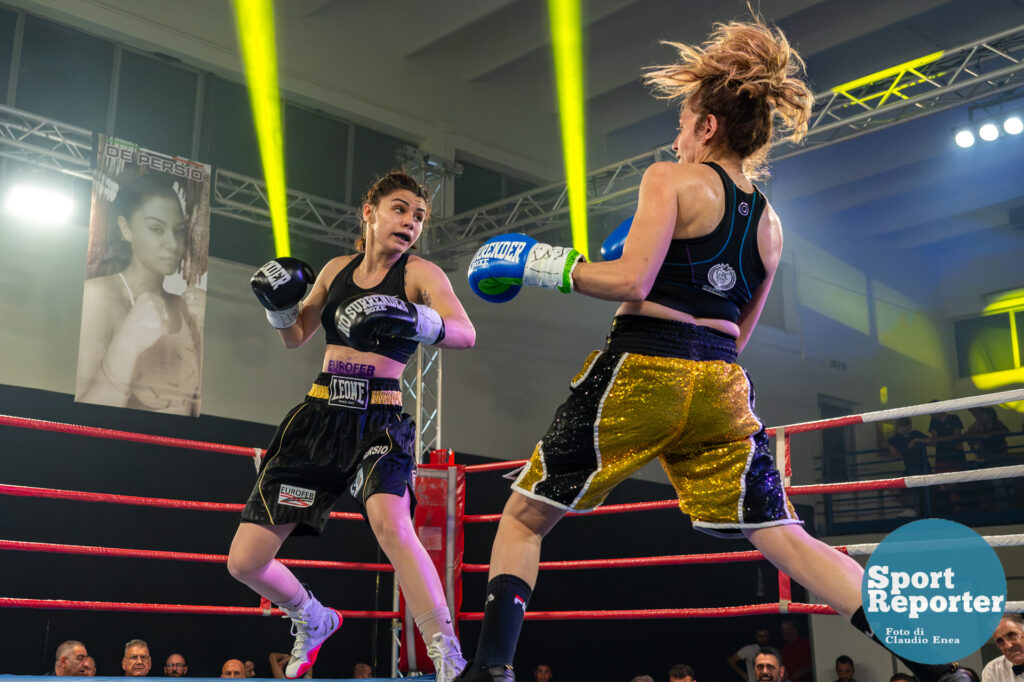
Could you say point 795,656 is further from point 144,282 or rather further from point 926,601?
point 926,601

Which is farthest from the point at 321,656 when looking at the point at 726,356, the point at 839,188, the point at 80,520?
the point at 839,188

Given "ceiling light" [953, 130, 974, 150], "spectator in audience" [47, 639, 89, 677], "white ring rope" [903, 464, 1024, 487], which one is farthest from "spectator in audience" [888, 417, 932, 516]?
"spectator in audience" [47, 639, 89, 677]

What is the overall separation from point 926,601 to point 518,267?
3.62 ft

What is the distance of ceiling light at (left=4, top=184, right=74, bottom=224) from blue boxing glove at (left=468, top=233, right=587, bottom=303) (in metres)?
5.34

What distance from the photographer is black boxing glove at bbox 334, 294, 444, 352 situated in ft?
6.75

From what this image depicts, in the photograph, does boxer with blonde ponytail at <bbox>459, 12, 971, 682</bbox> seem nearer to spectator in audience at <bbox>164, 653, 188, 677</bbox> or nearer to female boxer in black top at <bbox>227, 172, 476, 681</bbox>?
female boxer in black top at <bbox>227, 172, 476, 681</bbox>

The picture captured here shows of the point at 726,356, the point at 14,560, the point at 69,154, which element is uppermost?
the point at 69,154

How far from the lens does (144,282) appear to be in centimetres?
582

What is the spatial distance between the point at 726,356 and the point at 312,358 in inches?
240

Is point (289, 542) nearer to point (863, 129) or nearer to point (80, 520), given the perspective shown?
point (80, 520)

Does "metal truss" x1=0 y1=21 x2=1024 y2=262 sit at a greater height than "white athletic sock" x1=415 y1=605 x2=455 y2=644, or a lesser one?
greater

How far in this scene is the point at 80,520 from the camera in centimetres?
585

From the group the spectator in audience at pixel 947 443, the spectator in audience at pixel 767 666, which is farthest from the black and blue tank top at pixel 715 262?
the spectator in audience at pixel 947 443

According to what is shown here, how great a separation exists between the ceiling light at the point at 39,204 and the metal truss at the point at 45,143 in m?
0.20
